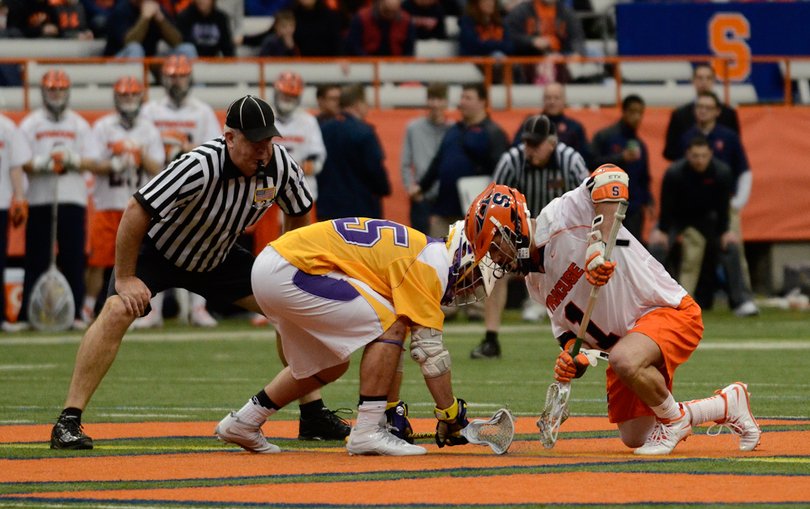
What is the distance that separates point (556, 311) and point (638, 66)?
12626 millimetres

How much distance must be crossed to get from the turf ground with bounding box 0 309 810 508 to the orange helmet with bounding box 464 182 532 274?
845 millimetres

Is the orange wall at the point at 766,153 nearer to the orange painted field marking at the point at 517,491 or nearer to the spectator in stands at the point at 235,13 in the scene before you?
the spectator in stands at the point at 235,13

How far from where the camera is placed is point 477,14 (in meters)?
17.2

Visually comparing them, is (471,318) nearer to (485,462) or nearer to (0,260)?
(0,260)

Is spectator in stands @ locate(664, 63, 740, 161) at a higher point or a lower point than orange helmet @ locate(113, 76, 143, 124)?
lower

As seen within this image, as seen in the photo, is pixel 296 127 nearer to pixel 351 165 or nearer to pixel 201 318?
pixel 351 165

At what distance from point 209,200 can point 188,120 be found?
7.70 m

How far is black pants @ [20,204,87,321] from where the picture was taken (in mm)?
13523

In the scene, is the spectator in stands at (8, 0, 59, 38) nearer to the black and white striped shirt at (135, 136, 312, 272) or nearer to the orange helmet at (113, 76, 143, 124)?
the orange helmet at (113, 76, 143, 124)

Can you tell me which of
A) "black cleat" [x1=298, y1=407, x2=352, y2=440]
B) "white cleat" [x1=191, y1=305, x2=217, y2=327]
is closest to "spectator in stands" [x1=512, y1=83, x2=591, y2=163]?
"white cleat" [x1=191, y1=305, x2=217, y2=327]

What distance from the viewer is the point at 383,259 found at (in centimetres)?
565

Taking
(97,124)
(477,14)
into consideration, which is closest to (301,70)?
(477,14)

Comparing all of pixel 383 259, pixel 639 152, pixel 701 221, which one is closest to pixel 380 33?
pixel 639 152

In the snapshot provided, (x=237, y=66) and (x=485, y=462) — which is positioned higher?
(x=237, y=66)
